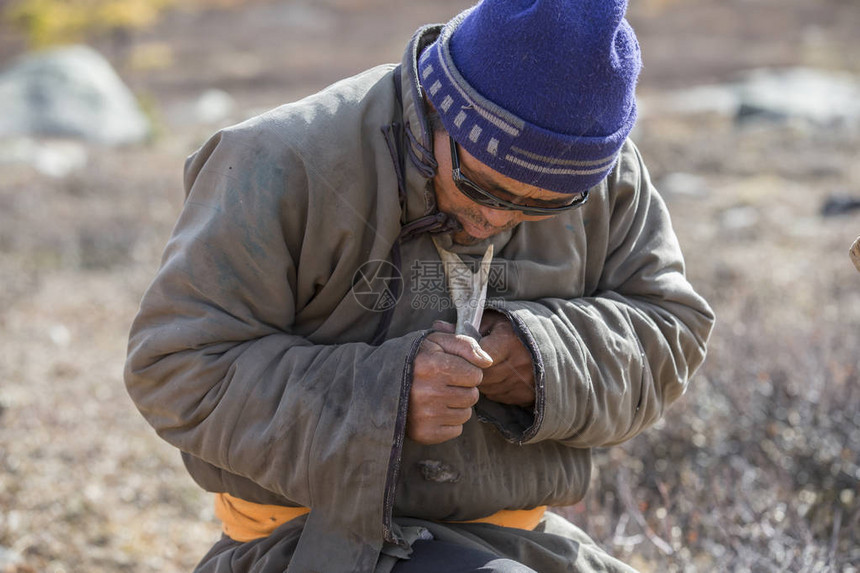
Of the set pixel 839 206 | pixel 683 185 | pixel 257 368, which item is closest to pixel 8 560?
pixel 257 368

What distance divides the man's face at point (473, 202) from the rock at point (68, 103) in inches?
548

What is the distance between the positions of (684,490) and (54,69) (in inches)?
650

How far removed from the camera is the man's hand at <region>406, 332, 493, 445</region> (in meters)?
1.64

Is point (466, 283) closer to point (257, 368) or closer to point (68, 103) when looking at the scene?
point (257, 368)

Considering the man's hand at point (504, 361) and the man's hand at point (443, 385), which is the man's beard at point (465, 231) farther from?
the man's hand at point (443, 385)

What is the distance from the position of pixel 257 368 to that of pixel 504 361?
1.55ft

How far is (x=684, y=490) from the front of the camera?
313 centimetres

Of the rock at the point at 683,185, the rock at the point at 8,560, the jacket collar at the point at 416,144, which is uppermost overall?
the jacket collar at the point at 416,144

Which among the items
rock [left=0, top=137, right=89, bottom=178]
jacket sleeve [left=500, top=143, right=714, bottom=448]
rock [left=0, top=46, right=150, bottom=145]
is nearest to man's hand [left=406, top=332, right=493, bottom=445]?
jacket sleeve [left=500, top=143, right=714, bottom=448]

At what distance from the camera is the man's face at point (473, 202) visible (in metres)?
1.71

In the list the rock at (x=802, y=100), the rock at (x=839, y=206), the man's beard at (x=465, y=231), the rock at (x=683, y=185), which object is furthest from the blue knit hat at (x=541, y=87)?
the rock at (x=802, y=100)

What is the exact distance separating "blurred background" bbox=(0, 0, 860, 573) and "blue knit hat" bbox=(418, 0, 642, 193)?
1295 millimetres

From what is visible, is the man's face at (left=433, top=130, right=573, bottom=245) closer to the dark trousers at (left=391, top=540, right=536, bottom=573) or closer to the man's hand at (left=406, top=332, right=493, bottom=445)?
the man's hand at (left=406, top=332, right=493, bottom=445)

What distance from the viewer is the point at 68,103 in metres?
15.8
